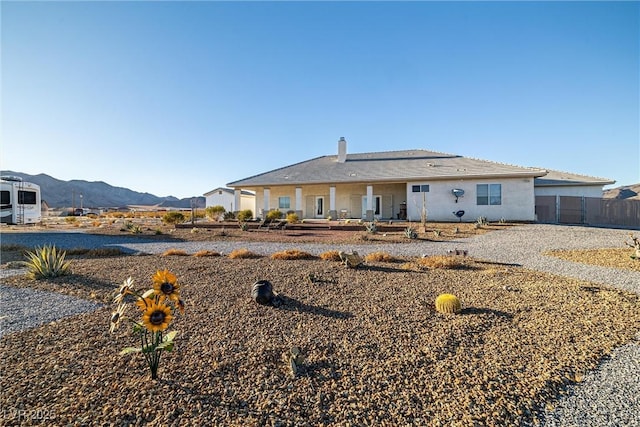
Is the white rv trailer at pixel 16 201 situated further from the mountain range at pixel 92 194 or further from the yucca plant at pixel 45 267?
the mountain range at pixel 92 194

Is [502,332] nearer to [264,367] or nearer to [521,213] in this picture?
[264,367]

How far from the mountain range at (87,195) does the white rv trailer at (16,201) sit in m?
60.7

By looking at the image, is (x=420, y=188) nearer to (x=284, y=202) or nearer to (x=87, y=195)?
(x=284, y=202)

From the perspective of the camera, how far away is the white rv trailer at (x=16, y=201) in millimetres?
15736

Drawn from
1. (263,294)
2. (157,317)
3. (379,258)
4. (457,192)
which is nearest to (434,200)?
(457,192)

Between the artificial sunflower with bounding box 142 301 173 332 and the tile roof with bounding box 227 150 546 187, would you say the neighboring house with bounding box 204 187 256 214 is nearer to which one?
the tile roof with bounding box 227 150 546 187

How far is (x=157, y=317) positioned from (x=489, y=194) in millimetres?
20880

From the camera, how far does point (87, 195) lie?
91125 mm

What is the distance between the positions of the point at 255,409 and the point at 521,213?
68.5 feet

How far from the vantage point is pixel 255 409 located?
2197mm

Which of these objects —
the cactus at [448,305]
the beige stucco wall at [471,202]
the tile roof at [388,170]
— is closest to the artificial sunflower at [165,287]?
the cactus at [448,305]

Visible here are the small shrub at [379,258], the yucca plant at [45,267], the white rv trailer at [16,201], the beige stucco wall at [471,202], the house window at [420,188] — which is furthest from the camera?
the house window at [420,188]

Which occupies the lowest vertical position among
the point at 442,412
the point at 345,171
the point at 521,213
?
the point at 442,412

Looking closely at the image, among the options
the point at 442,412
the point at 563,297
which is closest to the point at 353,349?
the point at 442,412
